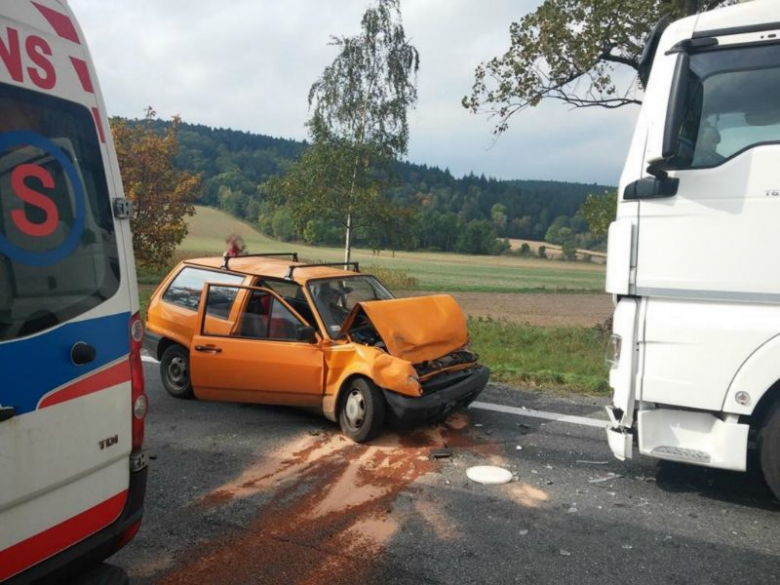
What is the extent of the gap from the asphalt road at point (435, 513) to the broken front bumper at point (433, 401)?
27cm

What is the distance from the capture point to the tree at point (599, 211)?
12.4 meters

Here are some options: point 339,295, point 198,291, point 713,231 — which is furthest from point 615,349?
point 198,291

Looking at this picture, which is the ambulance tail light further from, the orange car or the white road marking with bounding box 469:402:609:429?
the white road marking with bounding box 469:402:609:429

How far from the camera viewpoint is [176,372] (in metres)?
6.84

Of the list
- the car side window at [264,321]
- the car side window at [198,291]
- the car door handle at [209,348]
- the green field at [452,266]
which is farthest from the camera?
the green field at [452,266]

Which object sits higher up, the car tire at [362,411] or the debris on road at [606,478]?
the car tire at [362,411]

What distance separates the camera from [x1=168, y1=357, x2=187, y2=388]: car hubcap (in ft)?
22.2

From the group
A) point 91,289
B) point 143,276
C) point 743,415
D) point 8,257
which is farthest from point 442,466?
point 143,276

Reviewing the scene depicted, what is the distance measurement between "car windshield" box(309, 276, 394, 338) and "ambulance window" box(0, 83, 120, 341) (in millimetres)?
3343

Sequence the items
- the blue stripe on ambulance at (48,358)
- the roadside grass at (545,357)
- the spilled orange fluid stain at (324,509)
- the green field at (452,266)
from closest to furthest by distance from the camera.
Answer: the blue stripe on ambulance at (48,358) < the spilled orange fluid stain at (324,509) < the roadside grass at (545,357) < the green field at (452,266)

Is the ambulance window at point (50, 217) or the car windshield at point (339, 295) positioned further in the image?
the car windshield at point (339, 295)

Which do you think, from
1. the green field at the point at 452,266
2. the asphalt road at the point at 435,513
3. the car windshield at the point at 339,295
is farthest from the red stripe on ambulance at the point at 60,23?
the green field at the point at 452,266

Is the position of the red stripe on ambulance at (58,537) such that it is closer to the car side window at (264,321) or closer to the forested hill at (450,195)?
the car side window at (264,321)

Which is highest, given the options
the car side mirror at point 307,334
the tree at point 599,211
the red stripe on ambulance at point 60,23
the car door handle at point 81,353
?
the red stripe on ambulance at point 60,23
